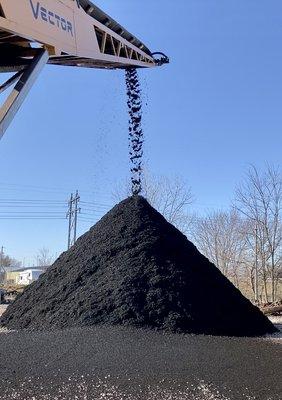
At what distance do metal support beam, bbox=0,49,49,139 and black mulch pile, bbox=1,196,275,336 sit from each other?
3735 millimetres

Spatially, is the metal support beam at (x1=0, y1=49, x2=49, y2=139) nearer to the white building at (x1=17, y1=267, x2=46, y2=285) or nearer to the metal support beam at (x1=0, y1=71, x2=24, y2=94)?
the metal support beam at (x1=0, y1=71, x2=24, y2=94)

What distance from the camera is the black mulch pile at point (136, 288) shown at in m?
6.98

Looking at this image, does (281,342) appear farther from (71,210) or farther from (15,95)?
(71,210)

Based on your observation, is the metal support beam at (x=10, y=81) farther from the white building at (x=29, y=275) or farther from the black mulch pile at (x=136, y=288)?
the white building at (x=29, y=275)

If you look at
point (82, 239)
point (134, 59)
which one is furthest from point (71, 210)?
point (134, 59)

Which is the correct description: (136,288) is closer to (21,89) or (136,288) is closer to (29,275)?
(21,89)

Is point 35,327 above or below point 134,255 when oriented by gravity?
below

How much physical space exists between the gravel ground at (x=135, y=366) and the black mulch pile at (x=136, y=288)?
57cm

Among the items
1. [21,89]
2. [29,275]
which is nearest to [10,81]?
[21,89]

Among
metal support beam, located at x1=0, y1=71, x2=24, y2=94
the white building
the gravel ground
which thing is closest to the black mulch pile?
the gravel ground

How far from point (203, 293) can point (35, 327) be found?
2765mm

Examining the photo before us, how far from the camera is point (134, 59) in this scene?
26.0ft

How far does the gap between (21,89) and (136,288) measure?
13.1 feet

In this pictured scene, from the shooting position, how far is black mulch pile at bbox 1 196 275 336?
6.98 metres
